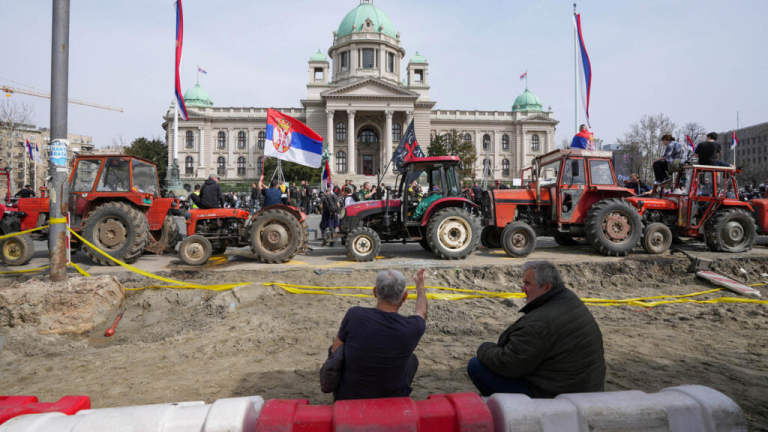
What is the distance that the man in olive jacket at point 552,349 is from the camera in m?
2.53

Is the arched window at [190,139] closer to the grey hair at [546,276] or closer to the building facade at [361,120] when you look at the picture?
the building facade at [361,120]

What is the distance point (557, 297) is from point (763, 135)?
319 feet

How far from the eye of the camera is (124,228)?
811 centimetres

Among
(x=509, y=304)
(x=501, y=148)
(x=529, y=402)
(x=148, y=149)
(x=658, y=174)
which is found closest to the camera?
(x=529, y=402)

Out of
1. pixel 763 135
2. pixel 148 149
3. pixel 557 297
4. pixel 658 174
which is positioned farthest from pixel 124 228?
pixel 763 135

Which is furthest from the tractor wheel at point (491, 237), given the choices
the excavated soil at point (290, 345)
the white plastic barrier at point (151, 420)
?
the white plastic barrier at point (151, 420)

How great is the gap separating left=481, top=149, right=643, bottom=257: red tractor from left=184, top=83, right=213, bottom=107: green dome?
59.4 metres

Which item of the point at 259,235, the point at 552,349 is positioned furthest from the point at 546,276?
the point at 259,235

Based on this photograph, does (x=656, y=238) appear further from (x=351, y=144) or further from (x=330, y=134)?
(x=330, y=134)

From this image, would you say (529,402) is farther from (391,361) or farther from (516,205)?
(516,205)

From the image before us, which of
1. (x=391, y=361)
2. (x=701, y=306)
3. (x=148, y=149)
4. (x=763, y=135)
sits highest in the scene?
(x=763, y=135)

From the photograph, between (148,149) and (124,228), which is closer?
(124,228)

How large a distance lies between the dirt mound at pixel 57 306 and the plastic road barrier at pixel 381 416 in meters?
4.93

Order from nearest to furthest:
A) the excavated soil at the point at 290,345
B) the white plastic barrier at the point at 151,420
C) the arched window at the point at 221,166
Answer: the white plastic barrier at the point at 151,420
the excavated soil at the point at 290,345
the arched window at the point at 221,166
